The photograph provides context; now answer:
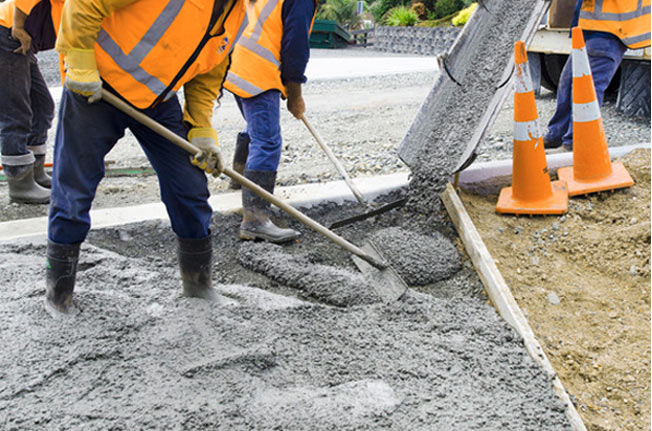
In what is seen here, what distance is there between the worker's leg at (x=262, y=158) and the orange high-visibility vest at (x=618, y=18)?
2.91 meters

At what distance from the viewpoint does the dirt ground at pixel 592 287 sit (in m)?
2.23

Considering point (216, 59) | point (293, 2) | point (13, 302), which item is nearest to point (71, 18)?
point (216, 59)

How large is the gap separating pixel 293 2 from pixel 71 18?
1.54 meters

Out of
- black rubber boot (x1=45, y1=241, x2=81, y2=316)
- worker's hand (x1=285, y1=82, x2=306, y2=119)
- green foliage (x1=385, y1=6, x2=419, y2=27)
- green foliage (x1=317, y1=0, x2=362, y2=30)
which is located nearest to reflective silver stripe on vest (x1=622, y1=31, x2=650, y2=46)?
worker's hand (x1=285, y1=82, x2=306, y2=119)

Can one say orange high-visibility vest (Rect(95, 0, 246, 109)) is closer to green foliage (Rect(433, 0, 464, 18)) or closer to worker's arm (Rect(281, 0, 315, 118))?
worker's arm (Rect(281, 0, 315, 118))

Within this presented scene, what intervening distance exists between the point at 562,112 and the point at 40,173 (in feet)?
14.3

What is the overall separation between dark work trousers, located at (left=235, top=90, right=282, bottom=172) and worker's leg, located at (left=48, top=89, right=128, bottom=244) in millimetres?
1205

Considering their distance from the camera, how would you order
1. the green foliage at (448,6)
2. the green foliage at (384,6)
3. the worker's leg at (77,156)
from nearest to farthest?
the worker's leg at (77,156) < the green foliage at (448,6) < the green foliage at (384,6)

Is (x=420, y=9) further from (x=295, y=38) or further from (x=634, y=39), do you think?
(x=295, y=38)

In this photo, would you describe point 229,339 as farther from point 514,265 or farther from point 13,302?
point 514,265

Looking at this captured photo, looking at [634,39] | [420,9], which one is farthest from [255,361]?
[420,9]

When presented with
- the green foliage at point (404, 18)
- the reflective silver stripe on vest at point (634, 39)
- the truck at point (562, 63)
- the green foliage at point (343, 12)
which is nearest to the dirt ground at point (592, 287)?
the reflective silver stripe on vest at point (634, 39)

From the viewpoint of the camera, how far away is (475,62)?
4.93 metres

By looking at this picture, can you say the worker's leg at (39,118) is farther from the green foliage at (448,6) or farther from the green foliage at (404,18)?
the green foliage at (448,6)
